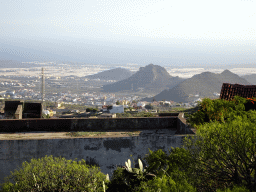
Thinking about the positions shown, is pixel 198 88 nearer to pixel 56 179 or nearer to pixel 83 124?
pixel 83 124

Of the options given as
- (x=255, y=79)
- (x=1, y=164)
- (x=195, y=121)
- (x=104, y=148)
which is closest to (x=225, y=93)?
(x=195, y=121)

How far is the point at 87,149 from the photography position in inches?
351

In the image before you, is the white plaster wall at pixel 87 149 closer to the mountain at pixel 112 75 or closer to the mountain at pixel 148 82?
the mountain at pixel 148 82

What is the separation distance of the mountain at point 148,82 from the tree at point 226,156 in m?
108

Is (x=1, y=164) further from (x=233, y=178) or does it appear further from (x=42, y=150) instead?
(x=233, y=178)

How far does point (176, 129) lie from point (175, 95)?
78391 millimetres

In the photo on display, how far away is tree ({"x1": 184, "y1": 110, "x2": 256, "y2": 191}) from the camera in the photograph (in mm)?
5285

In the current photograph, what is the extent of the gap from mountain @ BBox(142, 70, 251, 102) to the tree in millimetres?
77445

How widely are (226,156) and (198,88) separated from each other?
87.9 metres

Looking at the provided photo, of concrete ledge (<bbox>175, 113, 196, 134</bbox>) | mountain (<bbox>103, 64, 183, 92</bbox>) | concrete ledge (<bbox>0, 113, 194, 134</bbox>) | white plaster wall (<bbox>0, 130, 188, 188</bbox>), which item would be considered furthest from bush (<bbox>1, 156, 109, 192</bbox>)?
mountain (<bbox>103, 64, 183, 92</bbox>)

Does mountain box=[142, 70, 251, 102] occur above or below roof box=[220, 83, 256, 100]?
below

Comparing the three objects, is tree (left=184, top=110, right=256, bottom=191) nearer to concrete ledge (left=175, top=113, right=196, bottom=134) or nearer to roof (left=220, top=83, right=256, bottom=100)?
concrete ledge (left=175, top=113, right=196, bottom=134)

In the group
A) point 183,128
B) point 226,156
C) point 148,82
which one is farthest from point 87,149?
point 148,82

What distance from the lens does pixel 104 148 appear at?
896cm
